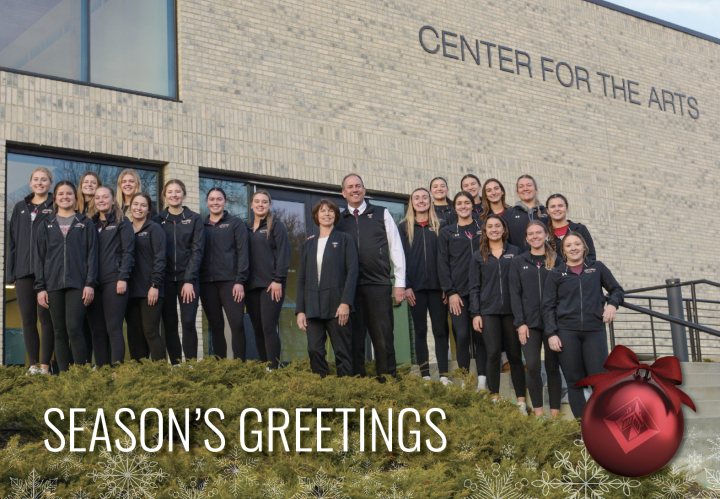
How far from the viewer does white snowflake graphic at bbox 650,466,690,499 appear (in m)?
4.26

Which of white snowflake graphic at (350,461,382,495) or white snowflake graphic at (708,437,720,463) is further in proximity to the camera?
white snowflake graphic at (708,437,720,463)

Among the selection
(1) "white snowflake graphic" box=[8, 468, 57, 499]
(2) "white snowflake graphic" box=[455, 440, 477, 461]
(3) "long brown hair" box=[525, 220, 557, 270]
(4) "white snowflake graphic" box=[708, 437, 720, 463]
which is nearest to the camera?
(1) "white snowflake graphic" box=[8, 468, 57, 499]

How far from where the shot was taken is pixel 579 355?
6316 mm

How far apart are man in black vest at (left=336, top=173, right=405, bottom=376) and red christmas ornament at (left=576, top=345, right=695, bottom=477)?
518 centimetres

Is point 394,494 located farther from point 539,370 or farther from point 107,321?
point 107,321

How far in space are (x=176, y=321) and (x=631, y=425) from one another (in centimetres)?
626

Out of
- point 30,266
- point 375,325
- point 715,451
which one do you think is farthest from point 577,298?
point 30,266

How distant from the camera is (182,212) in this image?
7.14 meters

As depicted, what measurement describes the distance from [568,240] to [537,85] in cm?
756

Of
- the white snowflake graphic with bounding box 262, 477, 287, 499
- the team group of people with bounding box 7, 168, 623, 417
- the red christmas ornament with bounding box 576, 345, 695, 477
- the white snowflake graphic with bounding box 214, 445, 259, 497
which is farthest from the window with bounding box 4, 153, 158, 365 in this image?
the red christmas ornament with bounding box 576, 345, 695, 477

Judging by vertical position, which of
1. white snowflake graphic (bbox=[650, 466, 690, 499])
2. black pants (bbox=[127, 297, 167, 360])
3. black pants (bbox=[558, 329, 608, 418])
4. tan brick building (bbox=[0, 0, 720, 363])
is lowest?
white snowflake graphic (bbox=[650, 466, 690, 499])

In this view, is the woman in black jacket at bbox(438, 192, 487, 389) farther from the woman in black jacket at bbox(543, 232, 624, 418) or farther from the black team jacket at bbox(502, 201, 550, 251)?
the woman in black jacket at bbox(543, 232, 624, 418)

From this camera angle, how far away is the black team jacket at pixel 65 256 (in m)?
6.32

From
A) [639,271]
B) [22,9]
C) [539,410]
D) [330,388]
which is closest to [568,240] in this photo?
[539,410]
